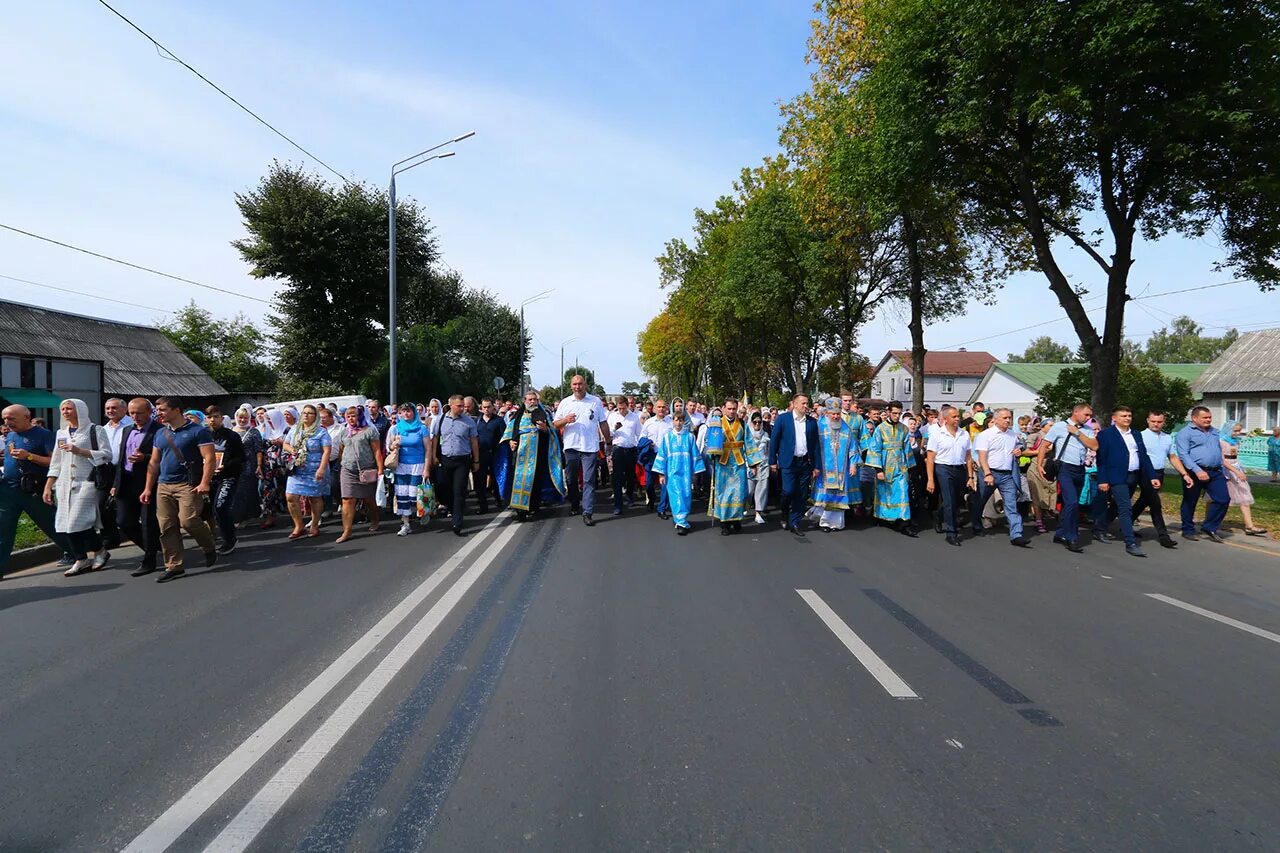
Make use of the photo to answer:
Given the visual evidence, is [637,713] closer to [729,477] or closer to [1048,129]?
[729,477]

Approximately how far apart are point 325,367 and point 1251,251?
31074 millimetres

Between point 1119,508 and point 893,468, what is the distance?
8.82 ft

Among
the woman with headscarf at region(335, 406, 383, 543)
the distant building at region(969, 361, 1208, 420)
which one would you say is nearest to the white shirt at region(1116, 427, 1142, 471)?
the woman with headscarf at region(335, 406, 383, 543)

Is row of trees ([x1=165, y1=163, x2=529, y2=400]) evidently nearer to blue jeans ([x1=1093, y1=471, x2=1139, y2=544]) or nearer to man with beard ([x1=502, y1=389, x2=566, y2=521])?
man with beard ([x1=502, y1=389, x2=566, y2=521])

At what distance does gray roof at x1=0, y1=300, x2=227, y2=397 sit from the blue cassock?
26.9 meters

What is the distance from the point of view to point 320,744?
11.7 feet

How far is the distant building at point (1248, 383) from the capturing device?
3488cm

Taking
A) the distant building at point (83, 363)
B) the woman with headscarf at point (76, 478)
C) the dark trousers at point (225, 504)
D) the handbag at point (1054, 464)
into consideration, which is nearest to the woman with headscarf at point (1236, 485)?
the handbag at point (1054, 464)

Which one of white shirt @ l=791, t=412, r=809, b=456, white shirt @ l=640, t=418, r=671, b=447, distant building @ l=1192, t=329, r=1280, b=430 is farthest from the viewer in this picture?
distant building @ l=1192, t=329, r=1280, b=430

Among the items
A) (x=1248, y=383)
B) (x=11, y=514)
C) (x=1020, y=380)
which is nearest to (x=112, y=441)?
(x=11, y=514)

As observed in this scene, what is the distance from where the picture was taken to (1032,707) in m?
4.03

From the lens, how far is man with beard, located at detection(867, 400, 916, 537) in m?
10.1

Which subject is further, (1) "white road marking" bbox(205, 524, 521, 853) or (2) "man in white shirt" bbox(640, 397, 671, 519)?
(2) "man in white shirt" bbox(640, 397, 671, 519)

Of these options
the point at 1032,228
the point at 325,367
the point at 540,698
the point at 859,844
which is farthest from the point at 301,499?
the point at 325,367
